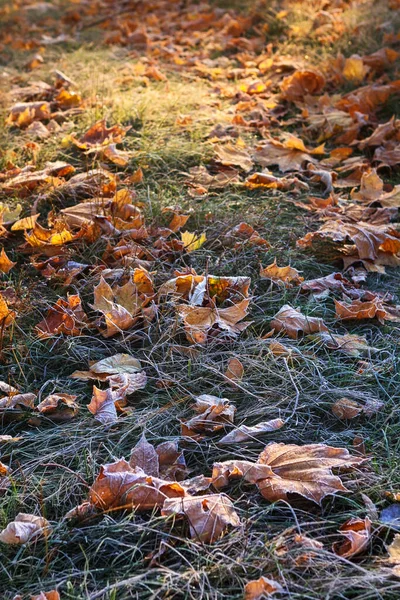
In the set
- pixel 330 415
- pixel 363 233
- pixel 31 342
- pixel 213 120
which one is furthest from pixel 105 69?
pixel 330 415

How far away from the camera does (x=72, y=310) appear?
2.46 metres

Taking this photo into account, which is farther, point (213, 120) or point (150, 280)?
point (213, 120)

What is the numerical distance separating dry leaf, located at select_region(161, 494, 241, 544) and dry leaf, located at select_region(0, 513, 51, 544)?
290 mm

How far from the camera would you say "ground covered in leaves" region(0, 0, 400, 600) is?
160 cm

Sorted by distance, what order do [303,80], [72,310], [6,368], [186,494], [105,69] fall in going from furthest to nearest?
[105,69], [303,80], [72,310], [6,368], [186,494]

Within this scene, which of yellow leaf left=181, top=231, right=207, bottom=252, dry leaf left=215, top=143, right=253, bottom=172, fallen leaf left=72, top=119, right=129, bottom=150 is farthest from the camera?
fallen leaf left=72, top=119, right=129, bottom=150

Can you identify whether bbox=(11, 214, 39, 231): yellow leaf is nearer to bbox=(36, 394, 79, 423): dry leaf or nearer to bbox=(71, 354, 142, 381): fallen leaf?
bbox=(71, 354, 142, 381): fallen leaf

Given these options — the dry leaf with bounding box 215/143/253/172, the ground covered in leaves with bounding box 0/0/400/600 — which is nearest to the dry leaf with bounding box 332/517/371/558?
the ground covered in leaves with bounding box 0/0/400/600

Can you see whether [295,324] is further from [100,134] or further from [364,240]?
[100,134]

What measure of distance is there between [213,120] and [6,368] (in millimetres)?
2436

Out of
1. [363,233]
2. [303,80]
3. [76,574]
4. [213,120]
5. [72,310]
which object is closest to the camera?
[76,574]

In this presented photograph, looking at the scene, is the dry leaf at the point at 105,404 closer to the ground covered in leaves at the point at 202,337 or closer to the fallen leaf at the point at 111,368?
the ground covered in leaves at the point at 202,337

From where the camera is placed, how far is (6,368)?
7.45 ft

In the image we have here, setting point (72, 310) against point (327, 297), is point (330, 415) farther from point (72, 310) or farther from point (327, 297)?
point (72, 310)
